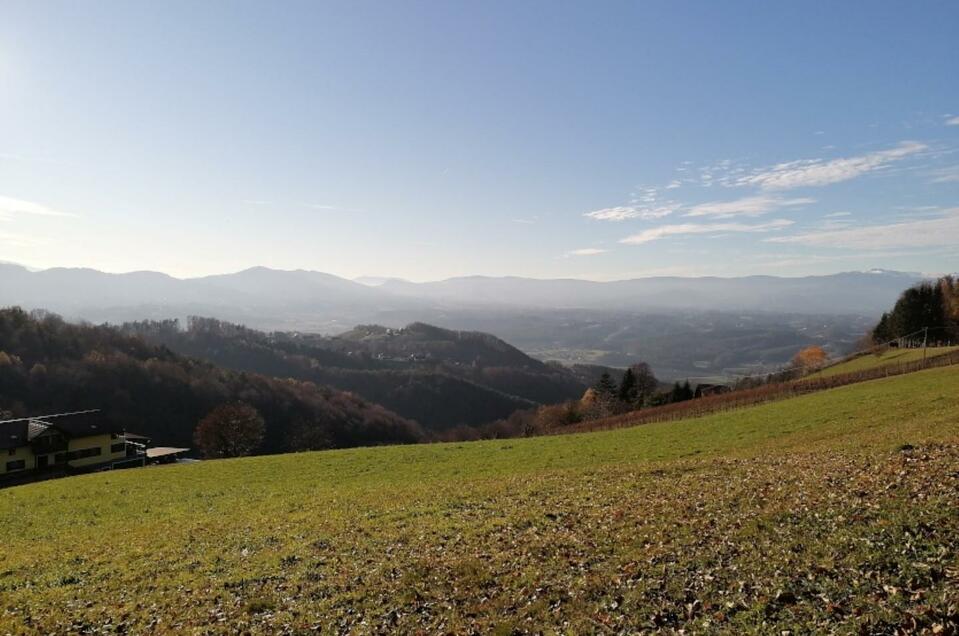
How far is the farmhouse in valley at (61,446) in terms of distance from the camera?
53.9 meters

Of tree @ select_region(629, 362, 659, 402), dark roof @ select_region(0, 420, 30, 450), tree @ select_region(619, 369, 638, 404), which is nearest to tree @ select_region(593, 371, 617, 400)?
tree @ select_region(619, 369, 638, 404)

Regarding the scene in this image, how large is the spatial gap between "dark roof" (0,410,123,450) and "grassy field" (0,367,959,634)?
115ft

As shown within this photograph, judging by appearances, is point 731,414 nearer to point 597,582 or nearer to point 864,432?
point 864,432

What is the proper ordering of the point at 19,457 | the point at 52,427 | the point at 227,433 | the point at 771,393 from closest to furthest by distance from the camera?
the point at 771,393 → the point at 19,457 → the point at 52,427 → the point at 227,433

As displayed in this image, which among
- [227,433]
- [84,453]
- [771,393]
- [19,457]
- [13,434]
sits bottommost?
[227,433]

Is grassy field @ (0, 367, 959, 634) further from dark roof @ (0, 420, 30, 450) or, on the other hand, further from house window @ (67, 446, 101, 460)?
house window @ (67, 446, 101, 460)

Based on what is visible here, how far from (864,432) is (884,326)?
86.5 m

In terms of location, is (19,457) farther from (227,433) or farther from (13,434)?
(227,433)

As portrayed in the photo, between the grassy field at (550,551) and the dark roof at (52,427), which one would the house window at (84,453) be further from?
the grassy field at (550,551)

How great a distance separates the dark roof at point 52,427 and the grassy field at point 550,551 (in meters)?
35.1

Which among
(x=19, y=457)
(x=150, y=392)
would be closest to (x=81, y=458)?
(x=19, y=457)

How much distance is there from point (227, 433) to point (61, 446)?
60.3 feet

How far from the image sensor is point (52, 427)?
56.0 meters

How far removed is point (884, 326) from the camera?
95.1 m
